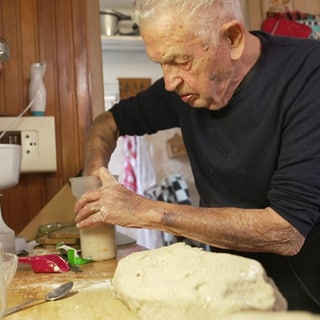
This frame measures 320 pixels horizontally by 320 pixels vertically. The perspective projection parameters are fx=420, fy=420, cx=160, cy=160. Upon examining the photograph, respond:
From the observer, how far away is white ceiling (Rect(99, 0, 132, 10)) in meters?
2.98

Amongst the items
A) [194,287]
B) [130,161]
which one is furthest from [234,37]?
[130,161]

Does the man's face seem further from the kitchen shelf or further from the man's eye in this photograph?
the kitchen shelf

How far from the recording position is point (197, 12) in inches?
36.6

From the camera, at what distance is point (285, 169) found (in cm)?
91

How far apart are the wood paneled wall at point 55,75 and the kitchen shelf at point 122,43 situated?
3.45 ft

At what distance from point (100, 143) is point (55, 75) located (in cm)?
50

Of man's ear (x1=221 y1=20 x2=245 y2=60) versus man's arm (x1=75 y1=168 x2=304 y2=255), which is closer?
man's arm (x1=75 y1=168 x2=304 y2=255)

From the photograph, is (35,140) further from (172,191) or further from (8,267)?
(172,191)

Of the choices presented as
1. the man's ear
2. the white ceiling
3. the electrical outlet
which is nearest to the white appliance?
the electrical outlet

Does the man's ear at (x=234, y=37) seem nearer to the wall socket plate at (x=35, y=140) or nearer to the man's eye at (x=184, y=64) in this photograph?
the man's eye at (x=184, y=64)

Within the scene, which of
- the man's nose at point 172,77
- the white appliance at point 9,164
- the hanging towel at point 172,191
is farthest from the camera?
the hanging towel at point 172,191

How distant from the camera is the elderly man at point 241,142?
0.88 meters

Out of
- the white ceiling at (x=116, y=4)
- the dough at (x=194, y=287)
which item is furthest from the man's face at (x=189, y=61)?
the white ceiling at (x=116, y=4)

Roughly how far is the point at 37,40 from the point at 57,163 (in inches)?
19.7
